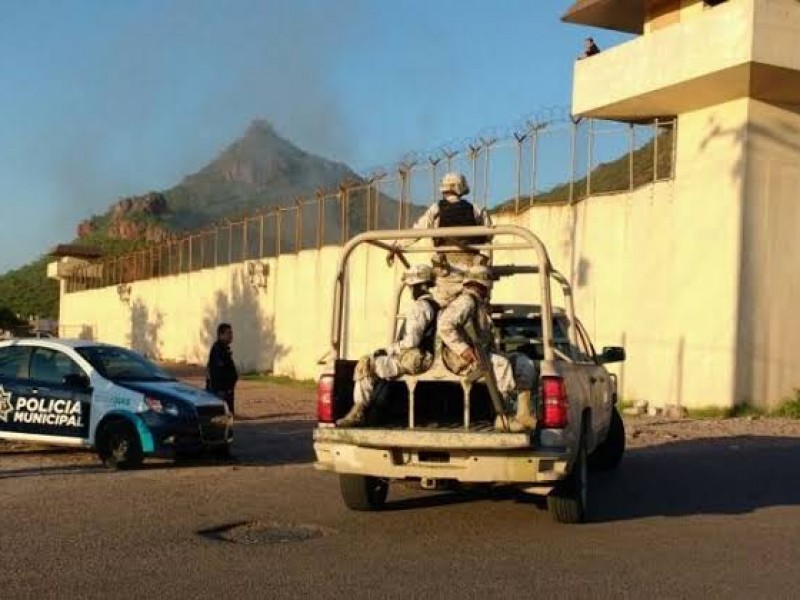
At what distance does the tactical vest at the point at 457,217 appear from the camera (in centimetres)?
971

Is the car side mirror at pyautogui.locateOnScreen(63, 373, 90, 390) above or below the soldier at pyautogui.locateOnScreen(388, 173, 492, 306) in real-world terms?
below

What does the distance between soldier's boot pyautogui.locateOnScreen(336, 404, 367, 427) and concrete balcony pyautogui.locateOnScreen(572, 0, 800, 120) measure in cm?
1258

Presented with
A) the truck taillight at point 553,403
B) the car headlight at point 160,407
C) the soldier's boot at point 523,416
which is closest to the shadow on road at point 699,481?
the truck taillight at point 553,403

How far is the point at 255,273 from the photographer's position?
37.5 metres

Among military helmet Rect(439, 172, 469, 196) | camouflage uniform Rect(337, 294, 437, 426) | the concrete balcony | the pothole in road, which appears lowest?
the pothole in road

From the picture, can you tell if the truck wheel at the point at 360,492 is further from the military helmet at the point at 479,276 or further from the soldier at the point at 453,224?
the military helmet at the point at 479,276

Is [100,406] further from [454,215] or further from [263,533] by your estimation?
[454,215]

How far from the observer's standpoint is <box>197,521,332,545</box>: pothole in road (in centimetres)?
847

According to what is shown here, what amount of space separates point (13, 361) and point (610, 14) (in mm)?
16035

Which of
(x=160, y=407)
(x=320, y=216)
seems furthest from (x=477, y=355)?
(x=320, y=216)

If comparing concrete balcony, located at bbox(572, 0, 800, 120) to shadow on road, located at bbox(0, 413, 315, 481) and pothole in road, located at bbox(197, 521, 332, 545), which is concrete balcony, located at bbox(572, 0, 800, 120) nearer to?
shadow on road, located at bbox(0, 413, 315, 481)

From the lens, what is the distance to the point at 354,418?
8.91 m

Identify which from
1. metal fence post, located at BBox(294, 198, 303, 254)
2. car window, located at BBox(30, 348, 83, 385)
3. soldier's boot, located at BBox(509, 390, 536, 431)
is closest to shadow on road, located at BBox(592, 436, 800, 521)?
soldier's boot, located at BBox(509, 390, 536, 431)

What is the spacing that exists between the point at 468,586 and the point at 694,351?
15040 mm
